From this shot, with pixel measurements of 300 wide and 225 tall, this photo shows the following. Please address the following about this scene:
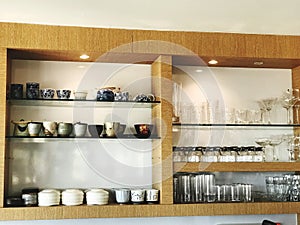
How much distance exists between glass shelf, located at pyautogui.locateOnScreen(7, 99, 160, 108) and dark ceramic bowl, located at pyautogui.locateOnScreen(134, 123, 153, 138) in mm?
157

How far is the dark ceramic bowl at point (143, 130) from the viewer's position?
316cm

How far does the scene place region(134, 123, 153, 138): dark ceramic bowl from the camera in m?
3.16

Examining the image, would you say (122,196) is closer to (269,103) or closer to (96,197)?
(96,197)

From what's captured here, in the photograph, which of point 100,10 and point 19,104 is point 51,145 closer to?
point 19,104

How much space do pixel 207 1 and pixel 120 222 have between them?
1.61 meters

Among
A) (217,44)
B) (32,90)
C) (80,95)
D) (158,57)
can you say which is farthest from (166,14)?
(32,90)

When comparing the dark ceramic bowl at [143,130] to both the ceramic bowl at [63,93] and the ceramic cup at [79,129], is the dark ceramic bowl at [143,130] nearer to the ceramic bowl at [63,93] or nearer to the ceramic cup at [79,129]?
the ceramic cup at [79,129]

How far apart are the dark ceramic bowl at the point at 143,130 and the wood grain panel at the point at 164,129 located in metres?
0.06

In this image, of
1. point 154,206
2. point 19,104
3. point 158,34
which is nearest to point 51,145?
point 19,104

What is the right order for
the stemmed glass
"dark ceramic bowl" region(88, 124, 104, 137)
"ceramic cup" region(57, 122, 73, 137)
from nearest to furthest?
"ceramic cup" region(57, 122, 73, 137) → "dark ceramic bowl" region(88, 124, 104, 137) → the stemmed glass

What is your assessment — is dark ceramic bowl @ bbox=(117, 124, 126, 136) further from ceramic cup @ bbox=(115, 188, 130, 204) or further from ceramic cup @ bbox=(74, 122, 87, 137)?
ceramic cup @ bbox=(115, 188, 130, 204)

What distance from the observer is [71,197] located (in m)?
2.95

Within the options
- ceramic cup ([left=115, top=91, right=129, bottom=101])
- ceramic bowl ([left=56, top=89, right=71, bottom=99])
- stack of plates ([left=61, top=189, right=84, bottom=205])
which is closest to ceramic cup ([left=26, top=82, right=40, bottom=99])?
ceramic bowl ([left=56, top=89, right=71, bottom=99])

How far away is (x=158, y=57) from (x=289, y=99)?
1046mm
